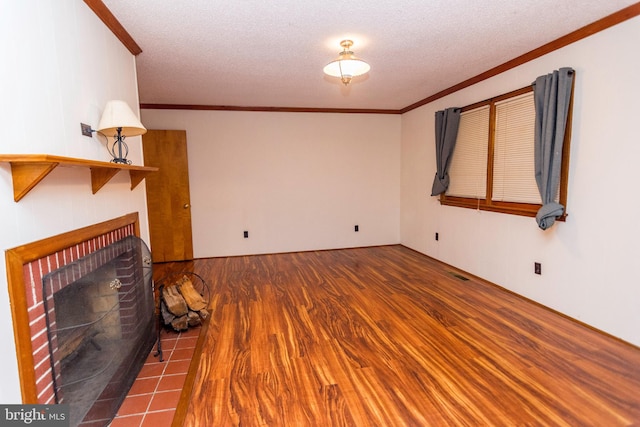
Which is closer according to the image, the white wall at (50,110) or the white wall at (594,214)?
the white wall at (50,110)

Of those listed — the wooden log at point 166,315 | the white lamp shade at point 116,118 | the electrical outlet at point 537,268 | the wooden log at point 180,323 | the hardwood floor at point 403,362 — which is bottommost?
the hardwood floor at point 403,362

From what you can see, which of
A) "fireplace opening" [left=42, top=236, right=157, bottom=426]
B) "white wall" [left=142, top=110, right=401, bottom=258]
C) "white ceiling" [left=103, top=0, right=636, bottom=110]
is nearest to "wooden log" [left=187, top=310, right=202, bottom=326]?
"fireplace opening" [left=42, top=236, right=157, bottom=426]

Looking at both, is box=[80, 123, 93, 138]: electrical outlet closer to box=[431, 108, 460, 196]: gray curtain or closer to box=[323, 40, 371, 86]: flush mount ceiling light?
box=[323, 40, 371, 86]: flush mount ceiling light

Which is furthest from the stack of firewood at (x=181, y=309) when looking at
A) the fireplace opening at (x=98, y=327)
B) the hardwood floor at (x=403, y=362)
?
the fireplace opening at (x=98, y=327)

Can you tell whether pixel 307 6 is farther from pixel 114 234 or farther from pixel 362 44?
pixel 114 234

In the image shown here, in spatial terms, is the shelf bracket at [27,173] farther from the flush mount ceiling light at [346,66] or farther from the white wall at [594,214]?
the white wall at [594,214]

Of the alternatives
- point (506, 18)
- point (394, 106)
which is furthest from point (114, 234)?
point (394, 106)

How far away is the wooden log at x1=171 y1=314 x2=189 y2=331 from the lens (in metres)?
2.70

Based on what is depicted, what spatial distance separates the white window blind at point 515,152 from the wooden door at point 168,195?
14.0 ft

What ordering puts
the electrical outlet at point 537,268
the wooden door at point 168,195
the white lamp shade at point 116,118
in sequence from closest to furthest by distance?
the white lamp shade at point 116,118, the electrical outlet at point 537,268, the wooden door at point 168,195

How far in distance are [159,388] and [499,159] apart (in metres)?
3.81

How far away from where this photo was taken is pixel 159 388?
197cm

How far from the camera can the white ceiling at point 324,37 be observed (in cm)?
219

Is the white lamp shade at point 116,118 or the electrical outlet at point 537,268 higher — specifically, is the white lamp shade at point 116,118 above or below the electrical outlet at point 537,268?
above
